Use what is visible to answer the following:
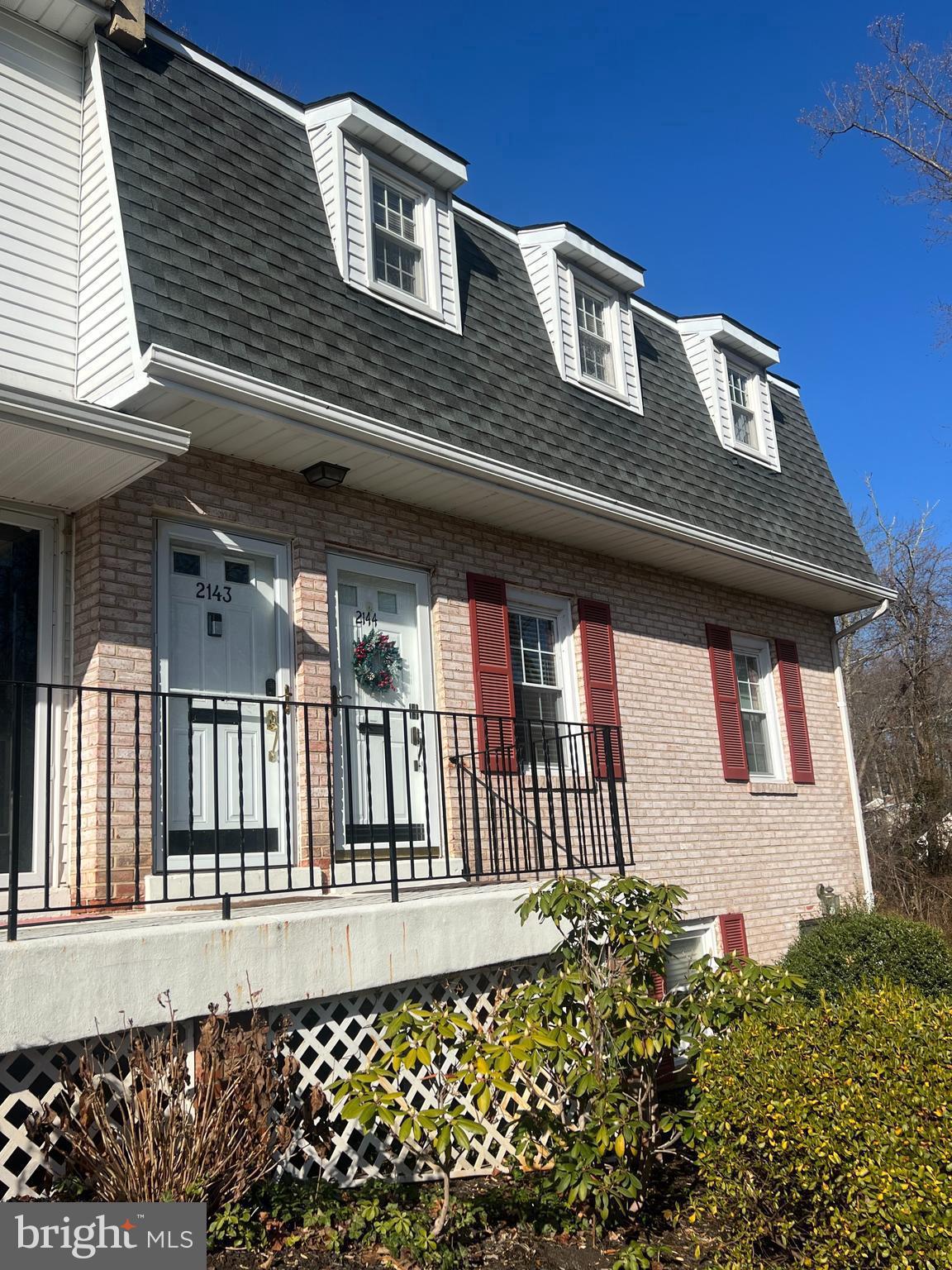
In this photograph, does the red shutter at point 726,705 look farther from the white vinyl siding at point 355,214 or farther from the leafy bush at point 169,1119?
the leafy bush at point 169,1119

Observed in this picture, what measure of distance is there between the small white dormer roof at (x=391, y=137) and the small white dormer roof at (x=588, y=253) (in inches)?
60.9

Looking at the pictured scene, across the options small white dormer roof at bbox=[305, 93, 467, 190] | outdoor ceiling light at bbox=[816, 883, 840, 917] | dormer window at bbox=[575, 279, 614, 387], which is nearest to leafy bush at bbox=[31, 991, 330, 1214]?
small white dormer roof at bbox=[305, 93, 467, 190]

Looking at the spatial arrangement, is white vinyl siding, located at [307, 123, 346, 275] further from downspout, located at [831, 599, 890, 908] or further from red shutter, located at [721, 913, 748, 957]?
downspout, located at [831, 599, 890, 908]

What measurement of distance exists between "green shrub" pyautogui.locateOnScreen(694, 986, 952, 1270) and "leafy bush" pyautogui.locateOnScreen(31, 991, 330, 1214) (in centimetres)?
202

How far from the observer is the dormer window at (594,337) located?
427 inches

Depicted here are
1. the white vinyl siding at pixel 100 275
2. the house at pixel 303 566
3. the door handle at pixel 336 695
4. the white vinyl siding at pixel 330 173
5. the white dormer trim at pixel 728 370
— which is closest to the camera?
the house at pixel 303 566

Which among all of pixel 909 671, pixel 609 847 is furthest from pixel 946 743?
pixel 609 847

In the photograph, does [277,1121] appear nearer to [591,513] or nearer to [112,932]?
[112,932]

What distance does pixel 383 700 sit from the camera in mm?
8148

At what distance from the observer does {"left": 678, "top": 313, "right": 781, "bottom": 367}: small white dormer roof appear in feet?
41.7

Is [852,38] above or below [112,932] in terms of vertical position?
above

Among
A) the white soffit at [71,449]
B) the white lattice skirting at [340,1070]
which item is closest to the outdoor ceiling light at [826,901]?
the white lattice skirting at [340,1070]

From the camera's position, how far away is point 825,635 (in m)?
13.9

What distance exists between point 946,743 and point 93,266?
22.2m
